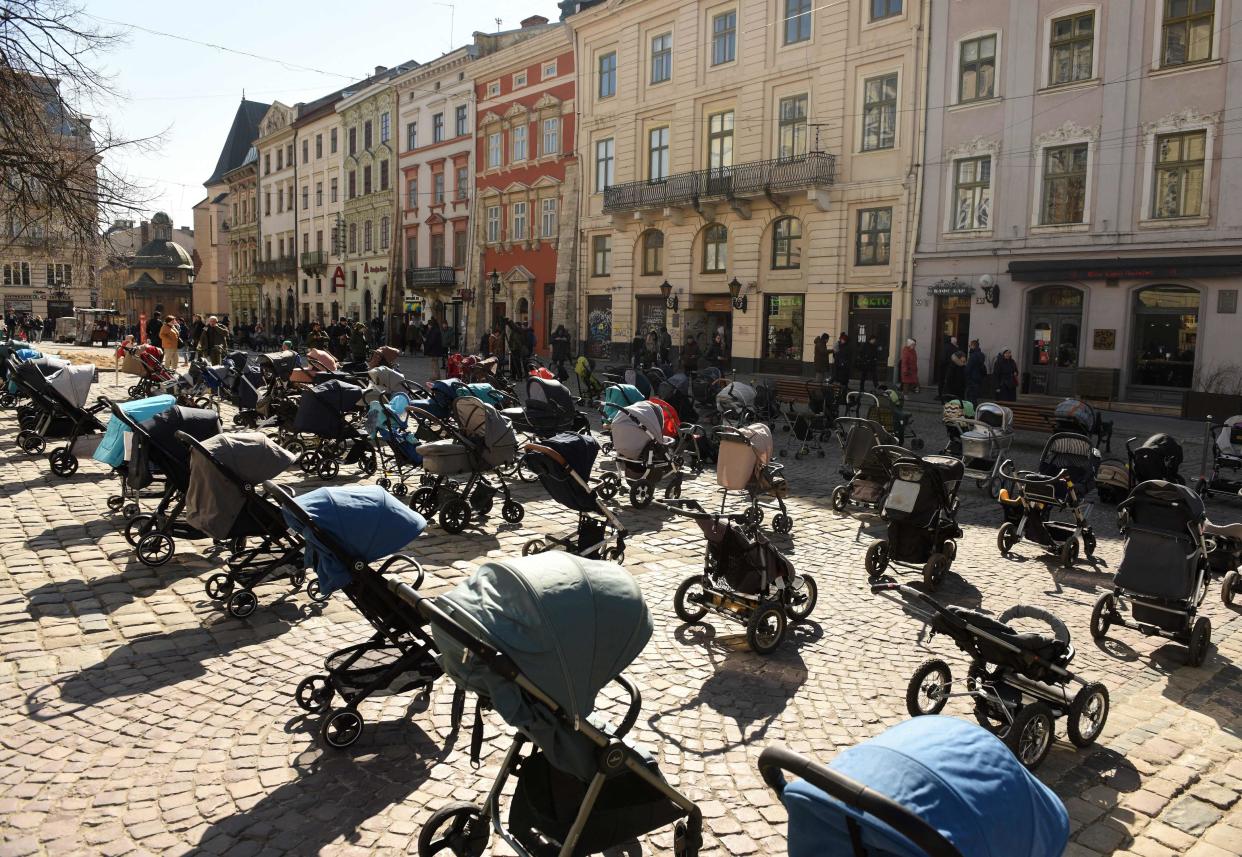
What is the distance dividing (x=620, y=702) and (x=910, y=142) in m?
24.1

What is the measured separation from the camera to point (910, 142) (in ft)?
86.4

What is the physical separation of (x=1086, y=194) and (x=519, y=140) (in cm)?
2553

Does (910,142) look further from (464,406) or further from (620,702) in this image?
(620,702)

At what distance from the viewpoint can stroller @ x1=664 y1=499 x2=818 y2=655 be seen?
6.82 metres

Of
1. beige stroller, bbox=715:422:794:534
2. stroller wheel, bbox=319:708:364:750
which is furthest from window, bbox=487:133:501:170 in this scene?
stroller wheel, bbox=319:708:364:750

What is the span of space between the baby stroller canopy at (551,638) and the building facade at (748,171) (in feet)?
80.4

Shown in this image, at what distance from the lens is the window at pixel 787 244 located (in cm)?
2977

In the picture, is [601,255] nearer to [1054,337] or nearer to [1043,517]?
[1054,337]

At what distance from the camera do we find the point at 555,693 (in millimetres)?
3518

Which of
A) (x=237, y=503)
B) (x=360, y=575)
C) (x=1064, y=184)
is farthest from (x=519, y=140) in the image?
(x=360, y=575)

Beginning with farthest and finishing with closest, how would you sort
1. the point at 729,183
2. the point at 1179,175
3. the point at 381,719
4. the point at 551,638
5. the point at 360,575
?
the point at 729,183 < the point at 1179,175 < the point at 381,719 < the point at 360,575 < the point at 551,638

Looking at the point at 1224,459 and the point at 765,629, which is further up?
the point at 1224,459

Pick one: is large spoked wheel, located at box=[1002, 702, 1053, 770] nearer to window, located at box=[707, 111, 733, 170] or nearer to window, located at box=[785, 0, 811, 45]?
window, located at box=[785, 0, 811, 45]

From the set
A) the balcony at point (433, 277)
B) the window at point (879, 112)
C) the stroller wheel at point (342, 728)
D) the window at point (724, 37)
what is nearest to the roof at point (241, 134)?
the balcony at point (433, 277)
